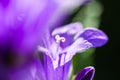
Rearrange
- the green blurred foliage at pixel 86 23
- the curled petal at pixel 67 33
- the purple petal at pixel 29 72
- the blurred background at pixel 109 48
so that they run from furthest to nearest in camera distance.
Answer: the blurred background at pixel 109 48, the green blurred foliage at pixel 86 23, the curled petal at pixel 67 33, the purple petal at pixel 29 72

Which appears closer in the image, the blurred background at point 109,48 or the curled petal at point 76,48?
the curled petal at point 76,48

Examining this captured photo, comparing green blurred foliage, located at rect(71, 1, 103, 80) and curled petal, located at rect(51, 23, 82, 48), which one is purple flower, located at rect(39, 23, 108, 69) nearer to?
curled petal, located at rect(51, 23, 82, 48)

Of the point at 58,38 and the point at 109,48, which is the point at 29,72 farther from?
the point at 109,48

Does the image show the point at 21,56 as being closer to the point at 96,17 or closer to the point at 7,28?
the point at 7,28

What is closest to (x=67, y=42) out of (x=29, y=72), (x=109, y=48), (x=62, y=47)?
(x=62, y=47)

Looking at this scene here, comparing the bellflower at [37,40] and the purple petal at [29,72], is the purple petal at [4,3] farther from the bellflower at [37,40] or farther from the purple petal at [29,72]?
the purple petal at [29,72]

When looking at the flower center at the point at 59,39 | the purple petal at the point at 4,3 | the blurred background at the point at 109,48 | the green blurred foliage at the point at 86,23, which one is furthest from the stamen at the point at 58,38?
the blurred background at the point at 109,48

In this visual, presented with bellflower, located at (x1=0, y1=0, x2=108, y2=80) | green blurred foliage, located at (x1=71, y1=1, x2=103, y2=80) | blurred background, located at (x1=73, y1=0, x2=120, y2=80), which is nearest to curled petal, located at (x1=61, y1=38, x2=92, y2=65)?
bellflower, located at (x1=0, y1=0, x2=108, y2=80)

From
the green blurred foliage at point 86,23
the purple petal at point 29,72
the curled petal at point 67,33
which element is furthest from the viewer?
the green blurred foliage at point 86,23

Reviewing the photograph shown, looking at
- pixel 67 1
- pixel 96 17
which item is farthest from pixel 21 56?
pixel 96 17
